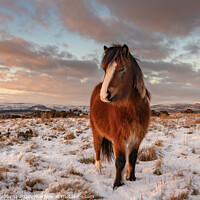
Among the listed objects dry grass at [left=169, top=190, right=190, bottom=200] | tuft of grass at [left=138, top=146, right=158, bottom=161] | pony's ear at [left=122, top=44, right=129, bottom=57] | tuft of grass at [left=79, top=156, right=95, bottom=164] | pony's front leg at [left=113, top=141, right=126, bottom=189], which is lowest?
tuft of grass at [left=79, top=156, right=95, bottom=164]

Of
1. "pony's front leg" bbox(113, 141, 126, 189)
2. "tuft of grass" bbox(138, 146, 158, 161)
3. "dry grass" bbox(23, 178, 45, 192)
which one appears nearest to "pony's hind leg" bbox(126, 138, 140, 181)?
"pony's front leg" bbox(113, 141, 126, 189)

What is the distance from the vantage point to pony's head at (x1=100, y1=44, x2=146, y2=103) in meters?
2.24

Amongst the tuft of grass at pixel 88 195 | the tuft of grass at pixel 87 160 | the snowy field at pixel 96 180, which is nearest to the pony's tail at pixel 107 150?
the snowy field at pixel 96 180

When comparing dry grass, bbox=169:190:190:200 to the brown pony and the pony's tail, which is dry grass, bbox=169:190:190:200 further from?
the pony's tail

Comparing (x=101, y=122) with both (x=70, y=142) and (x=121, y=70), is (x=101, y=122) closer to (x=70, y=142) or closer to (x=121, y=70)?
(x=121, y=70)

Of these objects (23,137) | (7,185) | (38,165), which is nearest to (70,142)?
(23,137)

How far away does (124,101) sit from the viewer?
97.0 inches

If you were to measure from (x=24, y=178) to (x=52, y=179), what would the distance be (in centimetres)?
45

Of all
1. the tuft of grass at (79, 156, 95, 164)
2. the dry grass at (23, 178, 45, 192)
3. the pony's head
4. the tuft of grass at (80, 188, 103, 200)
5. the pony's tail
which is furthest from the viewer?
the tuft of grass at (79, 156, 95, 164)

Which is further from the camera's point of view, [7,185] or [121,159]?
[121,159]

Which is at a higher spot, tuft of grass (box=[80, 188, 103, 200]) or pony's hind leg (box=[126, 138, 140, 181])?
pony's hind leg (box=[126, 138, 140, 181])

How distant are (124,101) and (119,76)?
0.40 m

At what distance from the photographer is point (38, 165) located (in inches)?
138

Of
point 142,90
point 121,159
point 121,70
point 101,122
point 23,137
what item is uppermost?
point 121,70
